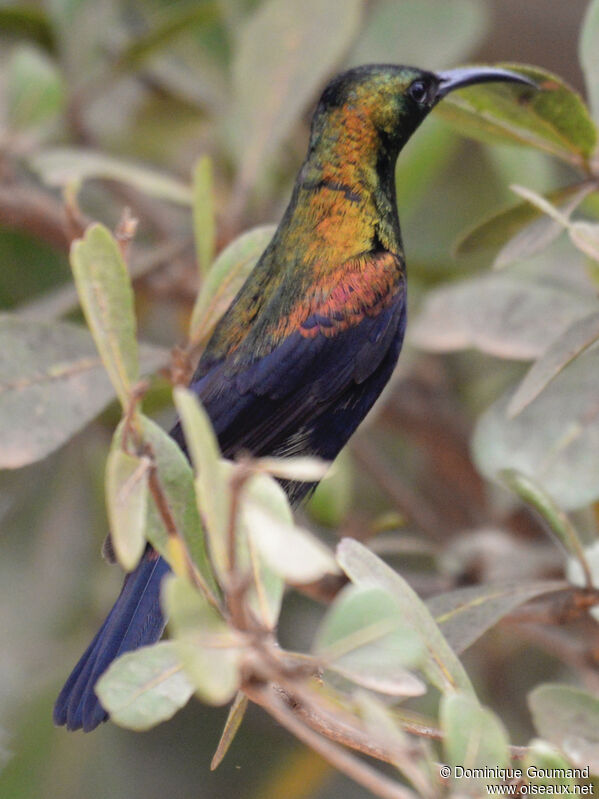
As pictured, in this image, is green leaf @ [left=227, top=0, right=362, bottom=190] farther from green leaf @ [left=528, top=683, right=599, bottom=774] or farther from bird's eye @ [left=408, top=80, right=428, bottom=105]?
green leaf @ [left=528, top=683, right=599, bottom=774]

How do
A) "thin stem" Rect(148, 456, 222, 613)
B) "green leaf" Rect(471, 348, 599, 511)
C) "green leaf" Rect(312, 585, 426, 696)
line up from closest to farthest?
"green leaf" Rect(312, 585, 426, 696), "thin stem" Rect(148, 456, 222, 613), "green leaf" Rect(471, 348, 599, 511)

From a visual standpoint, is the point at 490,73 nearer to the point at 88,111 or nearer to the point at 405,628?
the point at 405,628

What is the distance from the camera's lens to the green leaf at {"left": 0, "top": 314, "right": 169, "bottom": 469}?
1333mm

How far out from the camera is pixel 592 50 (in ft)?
4.68

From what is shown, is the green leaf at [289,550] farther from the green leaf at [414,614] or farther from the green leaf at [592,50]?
the green leaf at [592,50]

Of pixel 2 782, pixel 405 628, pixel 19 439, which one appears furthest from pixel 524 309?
pixel 2 782

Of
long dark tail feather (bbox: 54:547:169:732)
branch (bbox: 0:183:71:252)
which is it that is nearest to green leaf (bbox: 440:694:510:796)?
long dark tail feather (bbox: 54:547:169:732)

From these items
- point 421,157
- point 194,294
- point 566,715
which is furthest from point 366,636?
point 421,157

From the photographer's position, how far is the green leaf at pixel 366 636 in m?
0.75

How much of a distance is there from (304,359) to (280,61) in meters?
0.77

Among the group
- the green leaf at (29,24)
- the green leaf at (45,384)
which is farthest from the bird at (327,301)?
the green leaf at (29,24)

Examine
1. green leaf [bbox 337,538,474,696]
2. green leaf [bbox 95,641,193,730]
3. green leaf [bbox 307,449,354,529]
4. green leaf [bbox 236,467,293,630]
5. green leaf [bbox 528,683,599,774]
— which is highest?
→ green leaf [bbox 236,467,293,630]

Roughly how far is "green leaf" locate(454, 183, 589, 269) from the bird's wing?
14cm

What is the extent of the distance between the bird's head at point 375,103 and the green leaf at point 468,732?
3.35 ft
